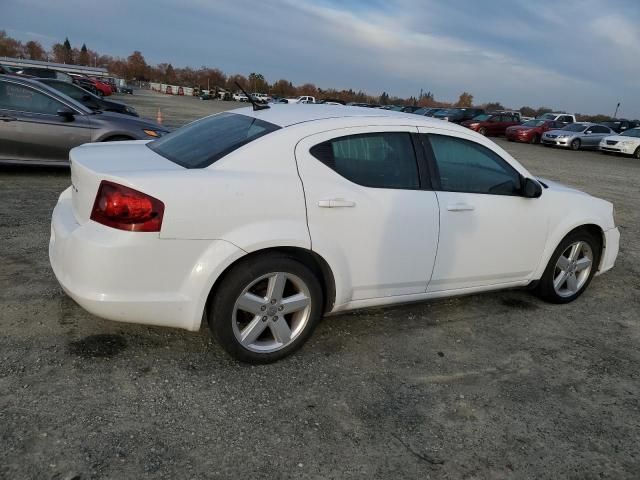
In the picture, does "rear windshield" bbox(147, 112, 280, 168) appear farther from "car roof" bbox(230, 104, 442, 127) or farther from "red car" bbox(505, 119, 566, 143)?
"red car" bbox(505, 119, 566, 143)

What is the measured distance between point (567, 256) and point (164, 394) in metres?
3.60

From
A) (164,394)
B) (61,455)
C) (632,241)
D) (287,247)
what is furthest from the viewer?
(632,241)

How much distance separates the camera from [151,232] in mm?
2730

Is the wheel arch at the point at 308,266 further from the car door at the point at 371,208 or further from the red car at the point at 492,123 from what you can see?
the red car at the point at 492,123

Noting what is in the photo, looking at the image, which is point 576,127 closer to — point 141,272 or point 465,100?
point 141,272

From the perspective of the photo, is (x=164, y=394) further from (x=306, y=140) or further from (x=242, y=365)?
(x=306, y=140)

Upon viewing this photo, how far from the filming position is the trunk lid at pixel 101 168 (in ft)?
9.42

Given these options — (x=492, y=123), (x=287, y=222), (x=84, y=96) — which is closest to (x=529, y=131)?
(x=492, y=123)

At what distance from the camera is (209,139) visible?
3.44 m

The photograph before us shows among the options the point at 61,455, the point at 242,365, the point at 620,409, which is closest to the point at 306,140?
the point at 242,365

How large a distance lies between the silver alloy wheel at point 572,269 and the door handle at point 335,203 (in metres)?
2.28

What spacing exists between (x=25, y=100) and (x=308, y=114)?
6.05 metres

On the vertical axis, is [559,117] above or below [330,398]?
above

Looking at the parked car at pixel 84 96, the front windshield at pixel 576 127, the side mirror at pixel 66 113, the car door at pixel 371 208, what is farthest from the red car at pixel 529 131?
the car door at pixel 371 208
